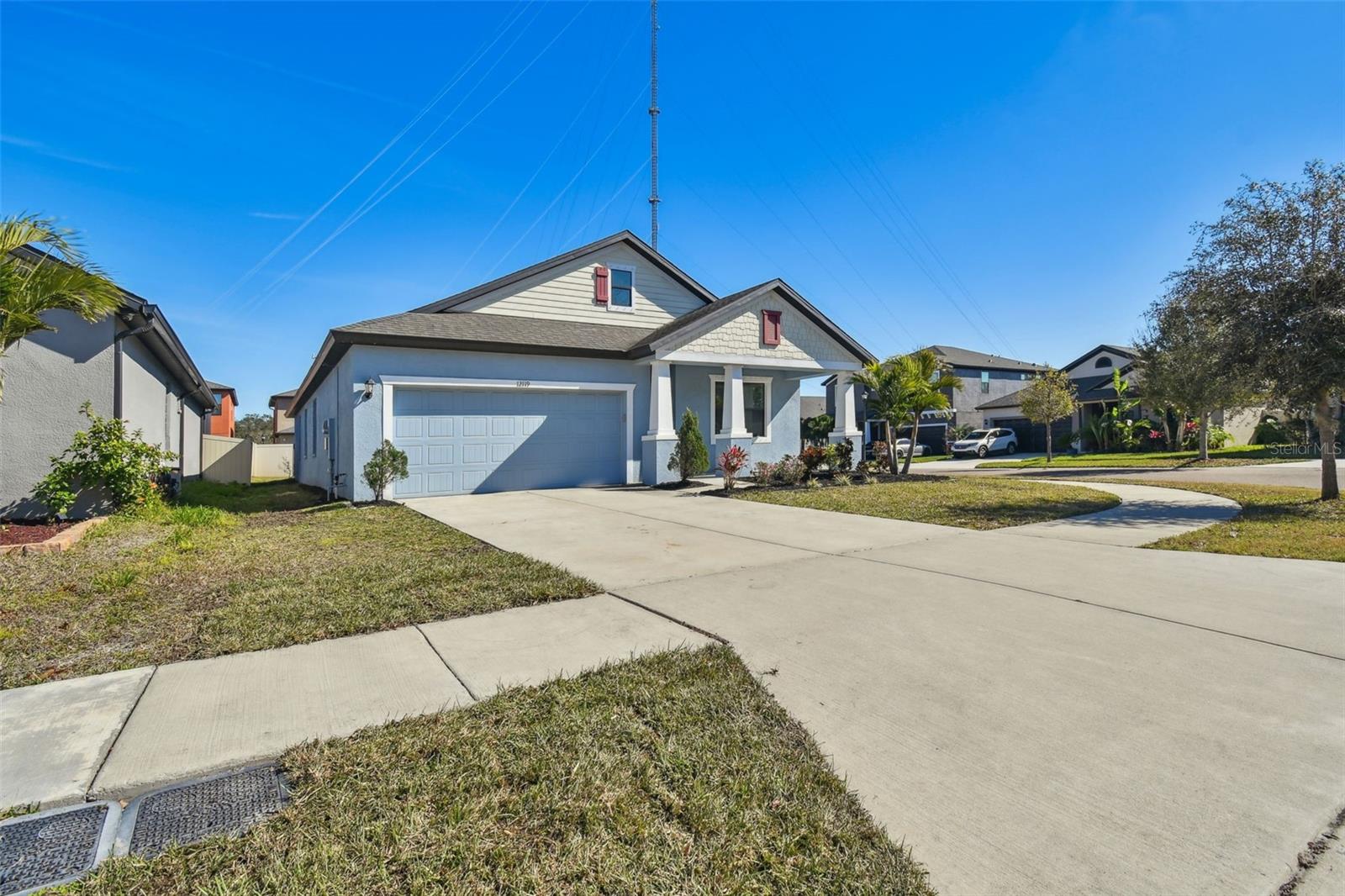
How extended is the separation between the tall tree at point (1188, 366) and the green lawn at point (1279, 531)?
2.01 m

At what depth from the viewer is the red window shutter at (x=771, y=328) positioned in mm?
15094

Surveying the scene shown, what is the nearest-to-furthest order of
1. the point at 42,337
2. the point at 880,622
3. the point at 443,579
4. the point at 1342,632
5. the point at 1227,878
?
the point at 1227,878 < the point at 1342,632 < the point at 880,622 < the point at 443,579 < the point at 42,337

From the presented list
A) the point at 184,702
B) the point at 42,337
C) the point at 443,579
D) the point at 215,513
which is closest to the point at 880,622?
the point at 443,579

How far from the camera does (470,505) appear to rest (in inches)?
423

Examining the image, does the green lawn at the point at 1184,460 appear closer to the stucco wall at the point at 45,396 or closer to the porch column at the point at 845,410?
the porch column at the point at 845,410

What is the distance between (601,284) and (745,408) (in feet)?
16.8

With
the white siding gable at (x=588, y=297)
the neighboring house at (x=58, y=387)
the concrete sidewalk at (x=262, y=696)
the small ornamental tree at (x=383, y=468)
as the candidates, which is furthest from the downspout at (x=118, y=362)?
the concrete sidewalk at (x=262, y=696)

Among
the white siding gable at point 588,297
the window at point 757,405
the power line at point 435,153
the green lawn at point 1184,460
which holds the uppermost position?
the power line at point 435,153

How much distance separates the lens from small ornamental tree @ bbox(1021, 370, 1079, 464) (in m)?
25.2

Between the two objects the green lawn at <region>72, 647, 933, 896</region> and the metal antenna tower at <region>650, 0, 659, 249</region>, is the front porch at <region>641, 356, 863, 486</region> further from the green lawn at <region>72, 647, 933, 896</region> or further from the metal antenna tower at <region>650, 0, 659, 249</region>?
the green lawn at <region>72, 647, 933, 896</region>

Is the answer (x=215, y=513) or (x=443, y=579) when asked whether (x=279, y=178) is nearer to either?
(x=215, y=513)

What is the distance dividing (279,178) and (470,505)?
9.26m

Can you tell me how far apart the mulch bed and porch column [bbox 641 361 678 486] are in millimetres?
9567

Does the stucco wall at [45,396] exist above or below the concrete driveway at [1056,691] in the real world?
above
